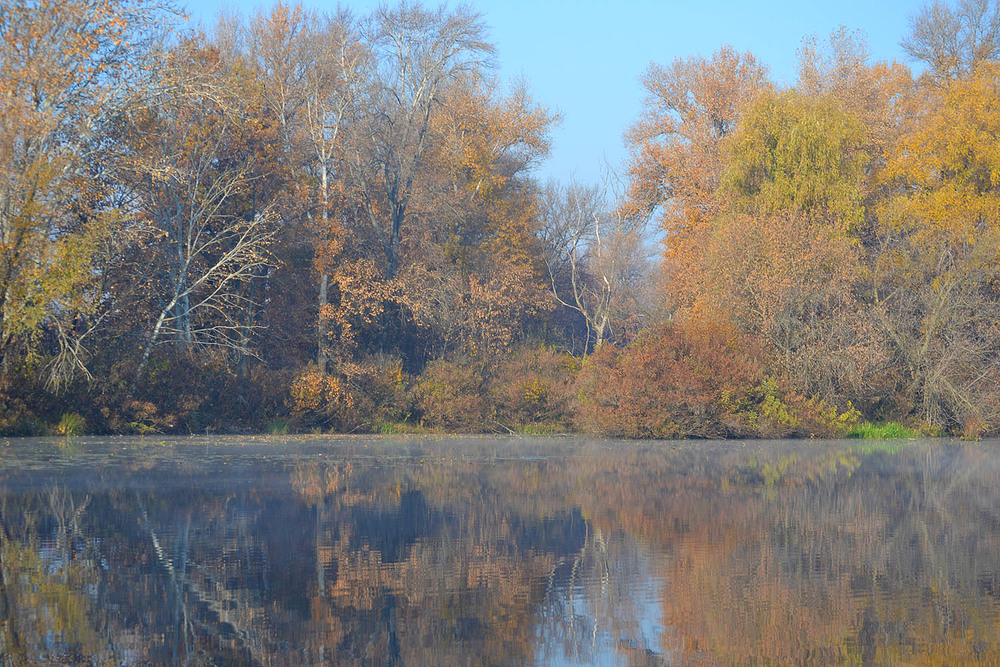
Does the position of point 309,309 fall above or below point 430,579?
above

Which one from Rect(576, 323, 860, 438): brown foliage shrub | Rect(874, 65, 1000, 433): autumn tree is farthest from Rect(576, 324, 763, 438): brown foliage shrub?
Rect(874, 65, 1000, 433): autumn tree

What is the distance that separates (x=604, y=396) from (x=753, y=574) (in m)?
20.1

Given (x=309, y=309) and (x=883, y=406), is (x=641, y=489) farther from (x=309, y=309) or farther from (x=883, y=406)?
(x=309, y=309)

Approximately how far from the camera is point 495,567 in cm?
916

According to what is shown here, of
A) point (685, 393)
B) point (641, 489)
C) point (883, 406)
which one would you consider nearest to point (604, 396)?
point (685, 393)

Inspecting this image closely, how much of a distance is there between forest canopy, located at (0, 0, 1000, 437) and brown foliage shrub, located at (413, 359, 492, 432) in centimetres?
10

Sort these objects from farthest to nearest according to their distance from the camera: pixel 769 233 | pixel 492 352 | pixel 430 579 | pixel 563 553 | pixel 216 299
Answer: pixel 492 352 → pixel 216 299 → pixel 769 233 → pixel 563 553 → pixel 430 579

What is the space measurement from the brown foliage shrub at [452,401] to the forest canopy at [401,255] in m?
0.10

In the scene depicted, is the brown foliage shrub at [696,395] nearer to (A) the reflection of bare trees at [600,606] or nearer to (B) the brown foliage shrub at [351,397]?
(B) the brown foliage shrub at [351,397]

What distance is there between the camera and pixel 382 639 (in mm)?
6656

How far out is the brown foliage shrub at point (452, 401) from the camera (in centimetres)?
3289

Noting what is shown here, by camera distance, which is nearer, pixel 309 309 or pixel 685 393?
pixel 685 393

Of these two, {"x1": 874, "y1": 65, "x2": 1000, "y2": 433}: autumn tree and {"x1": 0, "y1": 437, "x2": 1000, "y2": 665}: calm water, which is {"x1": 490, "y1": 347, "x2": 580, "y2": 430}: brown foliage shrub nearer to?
{"x1": 874, "y1": 65, "x2": 1000, "y2": 433}: autumn tree

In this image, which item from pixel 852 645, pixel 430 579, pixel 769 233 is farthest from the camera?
pixel 769 233
